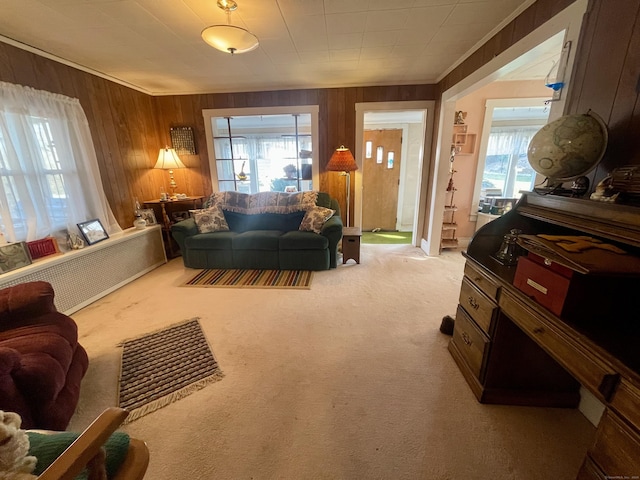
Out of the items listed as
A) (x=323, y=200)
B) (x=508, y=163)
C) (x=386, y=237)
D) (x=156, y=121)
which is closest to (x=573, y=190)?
(x=323, y=200)

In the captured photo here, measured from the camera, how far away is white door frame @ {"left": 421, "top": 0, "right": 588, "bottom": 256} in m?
1.48

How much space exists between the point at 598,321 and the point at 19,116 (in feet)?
13.2

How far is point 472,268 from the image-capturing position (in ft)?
5.23

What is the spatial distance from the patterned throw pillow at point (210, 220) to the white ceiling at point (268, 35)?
5.44 feet

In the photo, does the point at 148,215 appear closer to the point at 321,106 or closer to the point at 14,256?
the point at 14,256

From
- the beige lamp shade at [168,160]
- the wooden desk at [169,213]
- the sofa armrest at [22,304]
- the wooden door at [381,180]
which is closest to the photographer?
the sofa armrest at [22,304]

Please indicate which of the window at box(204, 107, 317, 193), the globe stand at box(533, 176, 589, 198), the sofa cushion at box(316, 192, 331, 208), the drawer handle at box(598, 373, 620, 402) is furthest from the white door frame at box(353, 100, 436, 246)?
the drawer handle at box(598, 373, 620, 402)

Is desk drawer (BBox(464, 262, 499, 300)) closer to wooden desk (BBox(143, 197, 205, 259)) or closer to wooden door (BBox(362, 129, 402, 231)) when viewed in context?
wooden desk (BBox(143, 197, 205, 259))

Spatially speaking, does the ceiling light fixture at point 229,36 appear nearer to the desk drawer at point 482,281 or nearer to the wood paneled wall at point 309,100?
the wood paneled wall at point 309,100

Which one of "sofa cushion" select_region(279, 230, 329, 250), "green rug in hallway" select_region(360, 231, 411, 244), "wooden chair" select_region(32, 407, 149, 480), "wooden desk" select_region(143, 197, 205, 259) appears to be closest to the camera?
"wooden chair" select_region(32, 407, 149, 480)

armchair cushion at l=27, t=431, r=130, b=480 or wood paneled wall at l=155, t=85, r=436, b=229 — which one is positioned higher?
wood paneled wall at l=155, t=85, r=436, b=229

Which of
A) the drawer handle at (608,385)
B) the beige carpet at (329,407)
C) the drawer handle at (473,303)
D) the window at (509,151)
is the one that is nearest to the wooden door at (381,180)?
the window at (509,151)

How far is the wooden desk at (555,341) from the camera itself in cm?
78

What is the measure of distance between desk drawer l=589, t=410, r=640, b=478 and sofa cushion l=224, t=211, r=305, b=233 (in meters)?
→ 3.14
